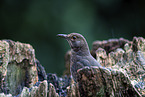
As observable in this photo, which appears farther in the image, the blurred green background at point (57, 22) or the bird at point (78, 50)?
the blurred green background at point (57, 22)

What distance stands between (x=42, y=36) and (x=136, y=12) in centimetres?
232

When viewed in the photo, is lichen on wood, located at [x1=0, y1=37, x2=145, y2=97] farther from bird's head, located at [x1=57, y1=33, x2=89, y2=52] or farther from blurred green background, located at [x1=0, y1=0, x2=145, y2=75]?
blurred green background, located at [x1=0, y1=0, x2=145, y2=75]

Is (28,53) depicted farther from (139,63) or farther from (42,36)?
(42,36)

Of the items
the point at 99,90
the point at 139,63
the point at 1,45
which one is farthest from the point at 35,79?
the point at 139,63

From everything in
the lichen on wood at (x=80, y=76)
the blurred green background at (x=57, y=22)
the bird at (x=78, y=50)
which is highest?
the blurred green background at (x=57, y=22)

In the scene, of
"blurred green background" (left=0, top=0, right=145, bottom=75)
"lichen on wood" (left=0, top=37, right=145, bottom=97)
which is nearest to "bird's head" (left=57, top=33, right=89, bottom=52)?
"lichen on wood" (left=0, top=37, right=145, bottom=97)

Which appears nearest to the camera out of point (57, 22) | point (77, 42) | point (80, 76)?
point (80, 76)

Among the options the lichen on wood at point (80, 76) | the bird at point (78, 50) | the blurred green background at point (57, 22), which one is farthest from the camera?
the blurred green background at point (57, 22)

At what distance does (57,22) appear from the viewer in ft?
14.6

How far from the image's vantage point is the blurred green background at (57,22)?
4.36 metres

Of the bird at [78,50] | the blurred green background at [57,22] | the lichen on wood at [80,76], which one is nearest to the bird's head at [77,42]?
the bird at [78,50]

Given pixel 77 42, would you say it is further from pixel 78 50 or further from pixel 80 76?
pixel 80 76

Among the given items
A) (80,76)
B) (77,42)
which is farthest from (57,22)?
(80,76)

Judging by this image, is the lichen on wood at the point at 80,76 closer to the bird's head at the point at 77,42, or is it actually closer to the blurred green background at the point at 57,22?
the bird's head at the point at 77,42
